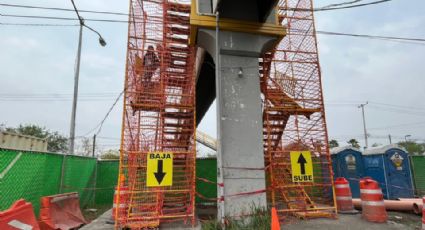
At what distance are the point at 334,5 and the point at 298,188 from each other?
4.98m

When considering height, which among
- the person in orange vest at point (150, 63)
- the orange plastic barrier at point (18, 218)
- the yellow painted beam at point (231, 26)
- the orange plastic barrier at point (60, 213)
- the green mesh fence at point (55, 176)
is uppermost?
the yellow painted beam at point (231, 26)

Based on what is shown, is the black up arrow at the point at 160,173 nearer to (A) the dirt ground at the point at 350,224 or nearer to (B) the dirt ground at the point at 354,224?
(A) the dirt ground at the point at 350,224

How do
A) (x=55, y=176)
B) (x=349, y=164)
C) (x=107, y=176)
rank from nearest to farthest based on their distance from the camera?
(x=55, y=176)
(x=349, y=164)
(x=107, y=176)

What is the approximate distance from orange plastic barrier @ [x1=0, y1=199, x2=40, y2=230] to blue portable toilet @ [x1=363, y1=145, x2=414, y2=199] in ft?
35.2

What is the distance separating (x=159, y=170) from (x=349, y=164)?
7.82 metres

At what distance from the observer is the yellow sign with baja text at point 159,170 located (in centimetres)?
573

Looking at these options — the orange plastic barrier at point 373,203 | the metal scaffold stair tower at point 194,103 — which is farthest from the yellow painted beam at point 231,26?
the orange plastic barrier at point 373,203

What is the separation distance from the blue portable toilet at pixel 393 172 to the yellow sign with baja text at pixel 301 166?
4.93m

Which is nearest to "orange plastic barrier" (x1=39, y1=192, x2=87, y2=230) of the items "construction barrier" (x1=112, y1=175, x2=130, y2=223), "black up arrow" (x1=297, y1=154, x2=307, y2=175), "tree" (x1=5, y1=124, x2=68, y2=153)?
"construction barrier" (x1=112, y1=175, x2=130, y2=223)

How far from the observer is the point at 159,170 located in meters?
5.82

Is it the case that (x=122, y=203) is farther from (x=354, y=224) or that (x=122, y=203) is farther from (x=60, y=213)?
(x=354, y=224)

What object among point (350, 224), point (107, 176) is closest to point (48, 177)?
point (107, 176)

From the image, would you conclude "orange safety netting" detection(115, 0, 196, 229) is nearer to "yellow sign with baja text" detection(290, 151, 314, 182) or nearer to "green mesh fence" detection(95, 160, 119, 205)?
"yellow sign with baja text" detection(290, 151, 314, 182)

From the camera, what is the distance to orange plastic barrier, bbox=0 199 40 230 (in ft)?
12.5
